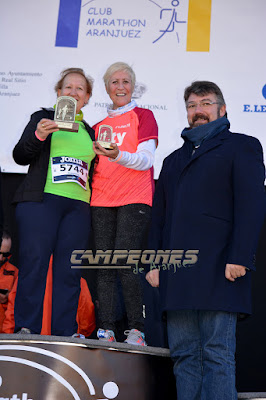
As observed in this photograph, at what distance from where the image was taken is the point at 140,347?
2199 millimetres

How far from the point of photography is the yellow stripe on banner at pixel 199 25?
3789 millimetres

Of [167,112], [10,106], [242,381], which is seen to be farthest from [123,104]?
[242,381]

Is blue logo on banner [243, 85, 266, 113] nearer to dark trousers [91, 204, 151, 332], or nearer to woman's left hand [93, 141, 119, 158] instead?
dark trousers [91, 204, 151, 332]

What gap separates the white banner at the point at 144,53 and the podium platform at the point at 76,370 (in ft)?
5.55

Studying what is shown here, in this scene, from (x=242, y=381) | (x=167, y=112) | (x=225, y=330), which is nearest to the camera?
(x=225, y=330)

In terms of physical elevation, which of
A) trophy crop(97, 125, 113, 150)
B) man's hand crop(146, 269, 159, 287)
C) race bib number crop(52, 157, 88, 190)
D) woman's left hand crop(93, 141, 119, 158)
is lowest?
man's hand crop(146, 269, 159, 287)

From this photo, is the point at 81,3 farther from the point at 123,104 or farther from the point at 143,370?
the point at 143,370

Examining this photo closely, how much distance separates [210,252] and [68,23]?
246 centimetres

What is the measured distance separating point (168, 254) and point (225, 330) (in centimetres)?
38

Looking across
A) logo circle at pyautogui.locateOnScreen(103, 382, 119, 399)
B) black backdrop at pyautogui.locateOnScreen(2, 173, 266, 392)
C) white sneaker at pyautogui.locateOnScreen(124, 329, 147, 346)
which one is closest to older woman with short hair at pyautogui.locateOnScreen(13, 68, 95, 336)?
white sneaker at pyautogui.locateOnScreen(124, 329, 147, 346)

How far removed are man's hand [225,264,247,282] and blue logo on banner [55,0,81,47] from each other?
2.42 meters

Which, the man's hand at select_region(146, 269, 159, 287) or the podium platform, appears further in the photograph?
→ the man's hand at select_region(146, 269, 159, 287)

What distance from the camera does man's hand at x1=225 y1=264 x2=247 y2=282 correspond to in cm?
201

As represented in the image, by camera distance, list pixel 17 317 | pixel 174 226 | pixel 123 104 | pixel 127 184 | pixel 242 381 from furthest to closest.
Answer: pixel 242 381 < pixel 123 104 < pixel 127 184 < pixel 17 317 < pixel 174 226
